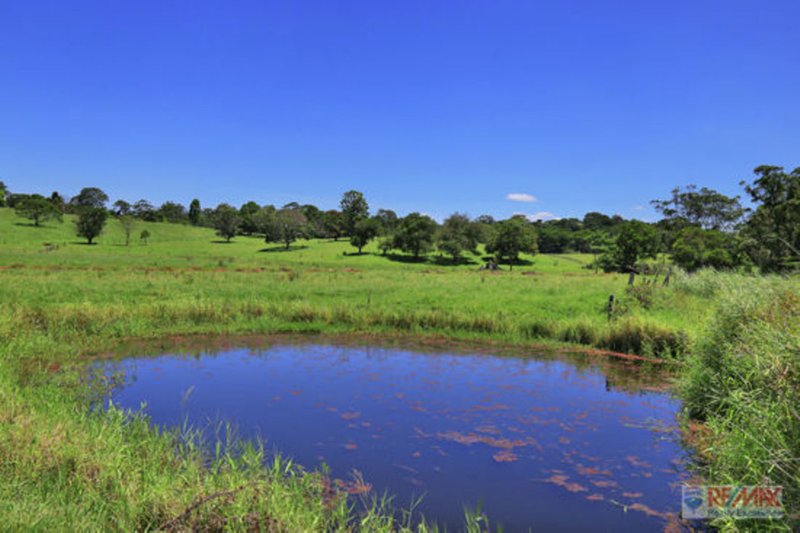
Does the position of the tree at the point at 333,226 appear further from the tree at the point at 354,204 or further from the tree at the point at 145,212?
the tree at the point at 145,212

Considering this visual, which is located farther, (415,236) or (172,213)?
(172,213)

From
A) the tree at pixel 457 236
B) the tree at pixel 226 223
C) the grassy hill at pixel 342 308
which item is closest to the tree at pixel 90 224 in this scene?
the tree at pixel 226 223

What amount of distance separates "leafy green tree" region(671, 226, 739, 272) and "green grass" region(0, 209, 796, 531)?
37981 mm

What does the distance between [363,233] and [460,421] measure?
2946 inches

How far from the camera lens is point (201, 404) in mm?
12461

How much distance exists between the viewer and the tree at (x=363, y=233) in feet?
278

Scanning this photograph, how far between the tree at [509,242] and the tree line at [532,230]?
0.19 m

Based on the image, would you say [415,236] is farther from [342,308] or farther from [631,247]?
[342,308]

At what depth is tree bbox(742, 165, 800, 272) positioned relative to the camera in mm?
44594

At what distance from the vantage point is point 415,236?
82188 millimetres

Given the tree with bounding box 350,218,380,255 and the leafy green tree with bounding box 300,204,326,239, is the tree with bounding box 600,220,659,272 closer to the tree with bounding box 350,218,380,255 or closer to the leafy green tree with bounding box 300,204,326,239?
the tree with bounding box 350,218,380,255

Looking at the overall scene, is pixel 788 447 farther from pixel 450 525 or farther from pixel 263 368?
pixel 263 368

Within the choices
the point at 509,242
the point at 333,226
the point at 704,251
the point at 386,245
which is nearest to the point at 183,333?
the point at 386,245

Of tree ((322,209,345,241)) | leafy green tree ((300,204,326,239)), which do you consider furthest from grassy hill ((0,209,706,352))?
tree ((322,209,345,241))
